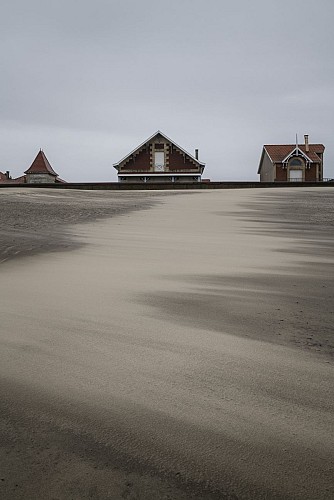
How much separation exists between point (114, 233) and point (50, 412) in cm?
366

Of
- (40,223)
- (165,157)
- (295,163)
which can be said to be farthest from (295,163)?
(40,223)

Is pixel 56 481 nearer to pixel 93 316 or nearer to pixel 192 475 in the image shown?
pixel 192 475

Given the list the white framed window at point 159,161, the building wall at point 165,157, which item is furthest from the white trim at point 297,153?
the white framed window at point 159,161

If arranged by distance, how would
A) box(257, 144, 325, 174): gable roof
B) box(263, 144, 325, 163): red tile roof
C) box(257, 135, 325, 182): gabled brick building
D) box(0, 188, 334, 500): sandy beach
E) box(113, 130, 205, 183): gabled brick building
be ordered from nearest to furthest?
box(0, 188, 334, 500): sandy beach < box(113, 130, 205, 183): gabled brick building < box(257, 135, 325, 182): gabled brick building < box(257, 144, 325, 174): gable roof < box(263, 144, 325, 163): red tile roof

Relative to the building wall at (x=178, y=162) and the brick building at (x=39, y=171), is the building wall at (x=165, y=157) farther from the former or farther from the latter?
the brick building at (x=39, y=171)

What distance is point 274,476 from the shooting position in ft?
3.88

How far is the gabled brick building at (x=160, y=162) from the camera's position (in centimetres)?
3027

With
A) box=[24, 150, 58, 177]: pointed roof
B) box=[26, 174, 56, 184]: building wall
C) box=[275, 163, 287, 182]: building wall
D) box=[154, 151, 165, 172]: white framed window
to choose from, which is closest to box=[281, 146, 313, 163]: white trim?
box=[275, 163, 287, 182]: building wall

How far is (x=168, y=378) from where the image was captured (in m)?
1.67

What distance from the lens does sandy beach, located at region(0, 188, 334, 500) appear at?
47.2 inches

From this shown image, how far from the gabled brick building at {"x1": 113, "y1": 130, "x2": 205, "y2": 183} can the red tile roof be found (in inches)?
250

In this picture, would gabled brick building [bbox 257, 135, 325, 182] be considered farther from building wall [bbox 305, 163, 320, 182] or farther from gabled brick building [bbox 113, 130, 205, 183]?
gabled brick building [bbox 113, 130, 205, 183]

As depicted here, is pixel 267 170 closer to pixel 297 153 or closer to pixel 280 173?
pixel 280 173

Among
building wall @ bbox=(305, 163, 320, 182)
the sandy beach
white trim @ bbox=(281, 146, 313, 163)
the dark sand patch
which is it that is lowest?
the sandy beach
